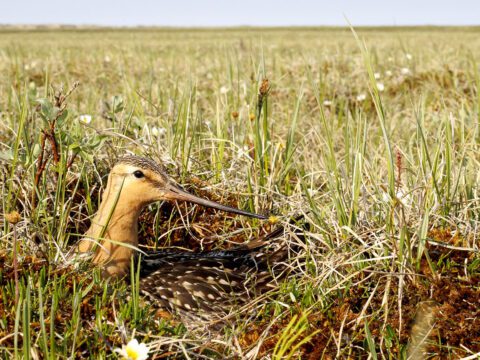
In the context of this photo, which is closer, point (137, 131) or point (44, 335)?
point (44, 335)

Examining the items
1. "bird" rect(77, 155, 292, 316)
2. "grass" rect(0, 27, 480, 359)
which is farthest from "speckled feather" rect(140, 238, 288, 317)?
"grass" rect(0, 27, 480, 359)

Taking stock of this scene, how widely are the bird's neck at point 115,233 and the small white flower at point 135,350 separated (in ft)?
3.31

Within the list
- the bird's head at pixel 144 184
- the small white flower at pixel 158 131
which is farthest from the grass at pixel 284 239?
the bird's head at pixel 144 184

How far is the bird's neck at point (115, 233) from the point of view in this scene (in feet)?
11.0

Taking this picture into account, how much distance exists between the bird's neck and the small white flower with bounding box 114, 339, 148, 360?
1008mm

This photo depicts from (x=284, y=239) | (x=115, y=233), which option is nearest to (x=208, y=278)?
(x=284, y=239)

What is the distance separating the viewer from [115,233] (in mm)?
3459

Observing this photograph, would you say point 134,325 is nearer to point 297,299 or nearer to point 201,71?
point 297,299

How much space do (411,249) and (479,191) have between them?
3.50 feet

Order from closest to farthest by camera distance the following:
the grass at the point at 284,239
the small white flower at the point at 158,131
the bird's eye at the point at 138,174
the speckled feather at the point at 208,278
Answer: the grass at the point at 284,239 < the speckled feather at the point at 208,278 < the bird's eye at the point at 138,174 < the small white flower at the point at 158,131

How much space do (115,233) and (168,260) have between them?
12.7 inches

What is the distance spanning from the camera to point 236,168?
4.41m

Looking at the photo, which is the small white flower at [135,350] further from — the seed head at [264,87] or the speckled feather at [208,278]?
the seed head at [264,87]

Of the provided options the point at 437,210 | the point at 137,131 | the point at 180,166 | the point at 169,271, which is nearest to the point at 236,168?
the point at 180,166
